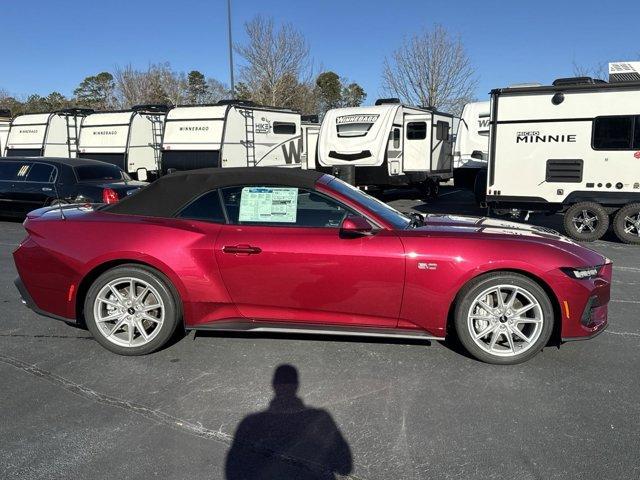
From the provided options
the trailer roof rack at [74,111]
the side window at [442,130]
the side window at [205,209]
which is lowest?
the side window at [205,209]

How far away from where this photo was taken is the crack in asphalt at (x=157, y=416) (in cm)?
282

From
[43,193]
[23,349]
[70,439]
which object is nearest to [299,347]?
[70,439]

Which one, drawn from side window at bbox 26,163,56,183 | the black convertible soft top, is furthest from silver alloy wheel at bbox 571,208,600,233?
side window at bbox 26,163,56,183

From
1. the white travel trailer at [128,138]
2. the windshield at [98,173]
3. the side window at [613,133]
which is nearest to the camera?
the side window at [613,133]

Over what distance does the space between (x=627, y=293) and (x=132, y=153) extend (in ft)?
49.6

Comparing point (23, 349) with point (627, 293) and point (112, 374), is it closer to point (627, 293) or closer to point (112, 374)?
point (112, 374)

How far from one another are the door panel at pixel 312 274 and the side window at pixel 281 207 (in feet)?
0.30

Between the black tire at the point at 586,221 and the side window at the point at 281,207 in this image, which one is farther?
the black tire at the point at 586,221

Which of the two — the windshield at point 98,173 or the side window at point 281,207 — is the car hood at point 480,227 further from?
the windshield at point 98,173

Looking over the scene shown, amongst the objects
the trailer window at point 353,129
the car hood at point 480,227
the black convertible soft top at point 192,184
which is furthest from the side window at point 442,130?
the black convertible soft top at point 192,184

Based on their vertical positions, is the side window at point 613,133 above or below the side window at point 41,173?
above

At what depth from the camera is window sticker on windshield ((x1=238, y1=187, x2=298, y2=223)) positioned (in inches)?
163

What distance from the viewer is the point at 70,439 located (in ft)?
9.96

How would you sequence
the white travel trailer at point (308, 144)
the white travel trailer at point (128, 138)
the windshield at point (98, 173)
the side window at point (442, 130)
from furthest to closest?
1. the white travel trailer at point (308, 144)
2. the white travel trailer at point (128, 138)
3. the side window at point (442, 130)
4. the windshield at point (98, 173)
